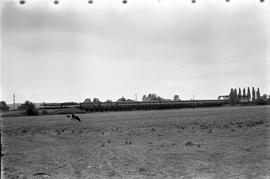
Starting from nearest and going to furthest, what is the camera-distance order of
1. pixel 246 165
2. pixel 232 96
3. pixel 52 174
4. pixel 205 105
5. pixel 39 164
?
pixel 52 174 < pixel 246 165 < pixel 39 164 < pixel 205 105 < pixel 232 96

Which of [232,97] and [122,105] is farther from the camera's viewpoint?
[232,97]

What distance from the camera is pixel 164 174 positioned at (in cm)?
923

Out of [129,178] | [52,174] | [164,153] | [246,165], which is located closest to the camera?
[129,178]

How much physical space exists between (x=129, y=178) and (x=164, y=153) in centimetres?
487

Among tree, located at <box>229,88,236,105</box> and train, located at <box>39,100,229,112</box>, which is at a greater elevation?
tree, located at <box>229,88,236,105</box>

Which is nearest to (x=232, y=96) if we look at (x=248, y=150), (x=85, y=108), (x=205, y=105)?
(x=205, y=105)

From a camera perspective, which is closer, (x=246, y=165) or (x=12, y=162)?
(x=246, y=165)

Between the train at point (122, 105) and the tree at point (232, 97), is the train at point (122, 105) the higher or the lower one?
the lower one

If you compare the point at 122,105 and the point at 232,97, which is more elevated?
the point at 232,97

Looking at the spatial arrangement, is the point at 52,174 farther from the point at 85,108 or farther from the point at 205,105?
the point at 205,105

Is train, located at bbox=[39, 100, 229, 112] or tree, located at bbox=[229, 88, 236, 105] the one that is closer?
train, located at bbox=[39, 100, 229, 112]

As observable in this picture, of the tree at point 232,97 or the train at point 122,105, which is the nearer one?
the train at point 122,105

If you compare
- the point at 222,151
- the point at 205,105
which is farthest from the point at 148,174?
the point at 205,105

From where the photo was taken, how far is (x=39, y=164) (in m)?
11.7
